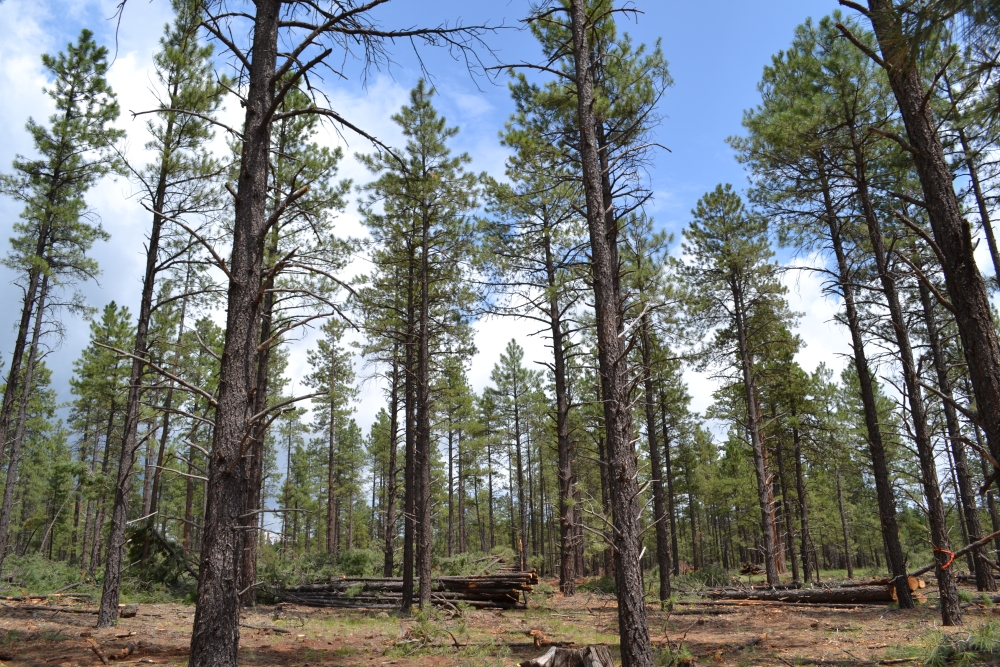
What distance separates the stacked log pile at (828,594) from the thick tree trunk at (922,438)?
10.7 feet

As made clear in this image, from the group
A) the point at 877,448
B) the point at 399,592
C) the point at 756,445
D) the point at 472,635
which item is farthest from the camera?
the point at 399,592

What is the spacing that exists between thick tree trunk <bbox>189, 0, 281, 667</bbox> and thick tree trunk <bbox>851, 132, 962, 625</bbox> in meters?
8.90

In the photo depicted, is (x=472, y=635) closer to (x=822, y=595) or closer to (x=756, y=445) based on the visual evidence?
(x=822, y=595)

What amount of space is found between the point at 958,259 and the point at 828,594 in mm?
12284

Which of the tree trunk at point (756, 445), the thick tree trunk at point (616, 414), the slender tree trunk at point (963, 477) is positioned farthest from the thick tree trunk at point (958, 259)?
the tree trunk at point (756, 445)

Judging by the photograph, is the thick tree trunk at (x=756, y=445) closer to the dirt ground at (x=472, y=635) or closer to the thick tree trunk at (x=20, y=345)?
the dirt ground at (x=472, y=635)

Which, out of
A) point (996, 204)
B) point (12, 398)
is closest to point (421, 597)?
point (12, 398)

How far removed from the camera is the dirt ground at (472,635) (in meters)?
7.34

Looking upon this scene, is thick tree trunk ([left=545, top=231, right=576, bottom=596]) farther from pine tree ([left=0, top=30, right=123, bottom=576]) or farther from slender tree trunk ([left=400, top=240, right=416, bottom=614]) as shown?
pine tree ([left=0, top=30, right=123, bottom=576])

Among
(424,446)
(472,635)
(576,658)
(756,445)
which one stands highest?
(756,445)

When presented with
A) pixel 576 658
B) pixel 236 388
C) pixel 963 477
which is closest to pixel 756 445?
pixel 963 477

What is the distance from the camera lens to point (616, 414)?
6.34m

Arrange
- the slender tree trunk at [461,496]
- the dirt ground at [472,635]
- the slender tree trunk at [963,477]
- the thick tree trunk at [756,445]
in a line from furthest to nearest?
1. the slender tree trunk at [461,496]
2. the thick tree trunk at [756,445]
3. the slender tree trunk at [963,477]
4. the dirt ground at [472,635]

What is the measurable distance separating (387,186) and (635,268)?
6.74m
